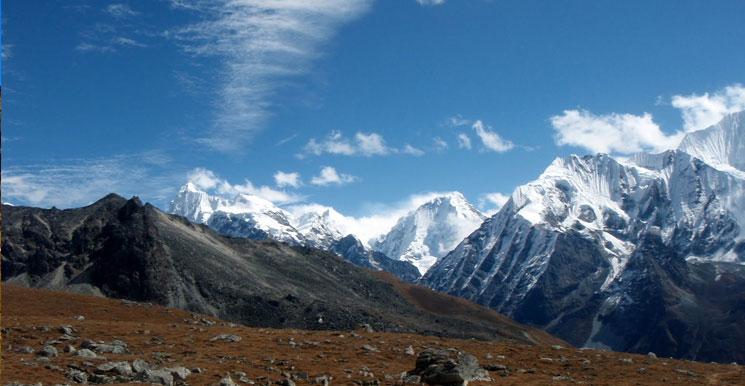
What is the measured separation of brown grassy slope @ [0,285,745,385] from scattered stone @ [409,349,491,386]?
192 centimetres

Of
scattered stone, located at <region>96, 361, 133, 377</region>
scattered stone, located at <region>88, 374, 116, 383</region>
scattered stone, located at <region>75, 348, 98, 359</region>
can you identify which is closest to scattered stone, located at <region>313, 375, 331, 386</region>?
scattered stone, located at <region>96, 361, 133, 377</region>

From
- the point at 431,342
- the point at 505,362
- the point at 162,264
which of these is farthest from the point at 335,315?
the point at 505,362

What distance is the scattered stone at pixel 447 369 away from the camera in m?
50.5

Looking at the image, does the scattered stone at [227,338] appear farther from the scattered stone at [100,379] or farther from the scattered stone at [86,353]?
the scattered stone at [100,379]

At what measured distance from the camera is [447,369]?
51188 millimetres

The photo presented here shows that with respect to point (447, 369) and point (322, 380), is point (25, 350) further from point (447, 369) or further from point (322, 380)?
point (447, 369)

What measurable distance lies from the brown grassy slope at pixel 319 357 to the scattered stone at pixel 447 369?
6.29ft

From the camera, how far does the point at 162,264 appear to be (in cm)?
18962

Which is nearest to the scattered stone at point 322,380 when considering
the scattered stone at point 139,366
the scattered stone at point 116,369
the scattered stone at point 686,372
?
the scattered stone at point 139,366

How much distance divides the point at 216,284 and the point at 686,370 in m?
146

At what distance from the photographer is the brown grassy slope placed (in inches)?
2005

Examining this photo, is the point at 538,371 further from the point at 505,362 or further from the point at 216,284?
the point at 216,284

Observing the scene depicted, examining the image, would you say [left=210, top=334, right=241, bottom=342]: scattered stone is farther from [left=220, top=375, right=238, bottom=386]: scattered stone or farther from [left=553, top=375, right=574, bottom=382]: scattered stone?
[left=553, top=375, right=574, bottom=382]: scattered stone

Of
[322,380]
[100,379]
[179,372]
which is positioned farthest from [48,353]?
[322,380]
